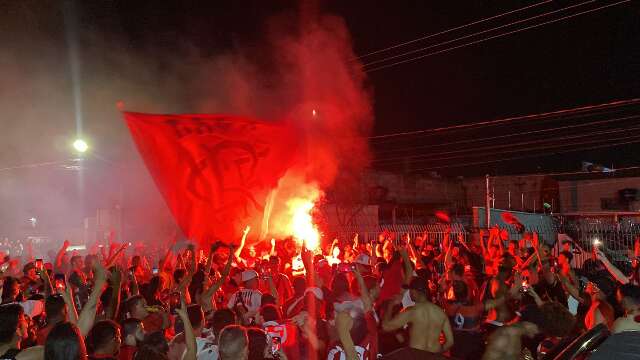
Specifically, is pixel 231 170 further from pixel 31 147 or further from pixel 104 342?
pixel 31 147

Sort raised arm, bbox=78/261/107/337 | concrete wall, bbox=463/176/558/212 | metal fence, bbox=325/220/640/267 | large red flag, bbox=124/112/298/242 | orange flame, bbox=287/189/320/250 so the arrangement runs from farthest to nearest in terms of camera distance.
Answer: concrete wall, bbox=463/176/558/212 → orange flame, bbox=287/189/320/250 → metal fence, bbox=325/220/640/267 → large red flag, bbox=124/112/298/242 → raised arm, bbox=78/261/107/337

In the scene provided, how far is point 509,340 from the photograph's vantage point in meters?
4.34

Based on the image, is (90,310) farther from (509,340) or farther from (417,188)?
(417,188)

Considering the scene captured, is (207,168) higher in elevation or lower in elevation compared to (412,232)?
higher

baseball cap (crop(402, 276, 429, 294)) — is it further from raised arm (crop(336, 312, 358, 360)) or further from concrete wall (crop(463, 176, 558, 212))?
concrete wall (crop(463, 176, 558, 212))

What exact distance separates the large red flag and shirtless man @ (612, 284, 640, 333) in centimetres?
641

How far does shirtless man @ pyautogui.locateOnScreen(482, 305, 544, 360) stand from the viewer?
4320 millimetres

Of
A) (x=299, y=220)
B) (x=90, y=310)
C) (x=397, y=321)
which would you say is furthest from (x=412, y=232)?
(x=90, y=310)

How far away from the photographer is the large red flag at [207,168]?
9.45 metres

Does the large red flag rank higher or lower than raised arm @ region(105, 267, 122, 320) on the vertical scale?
higher

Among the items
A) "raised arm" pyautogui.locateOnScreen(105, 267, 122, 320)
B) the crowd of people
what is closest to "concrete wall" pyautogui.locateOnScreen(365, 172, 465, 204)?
the crowd of people

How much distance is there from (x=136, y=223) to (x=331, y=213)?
29.6 feet

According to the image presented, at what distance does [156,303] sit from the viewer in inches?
225

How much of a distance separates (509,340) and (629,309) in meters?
1.07
